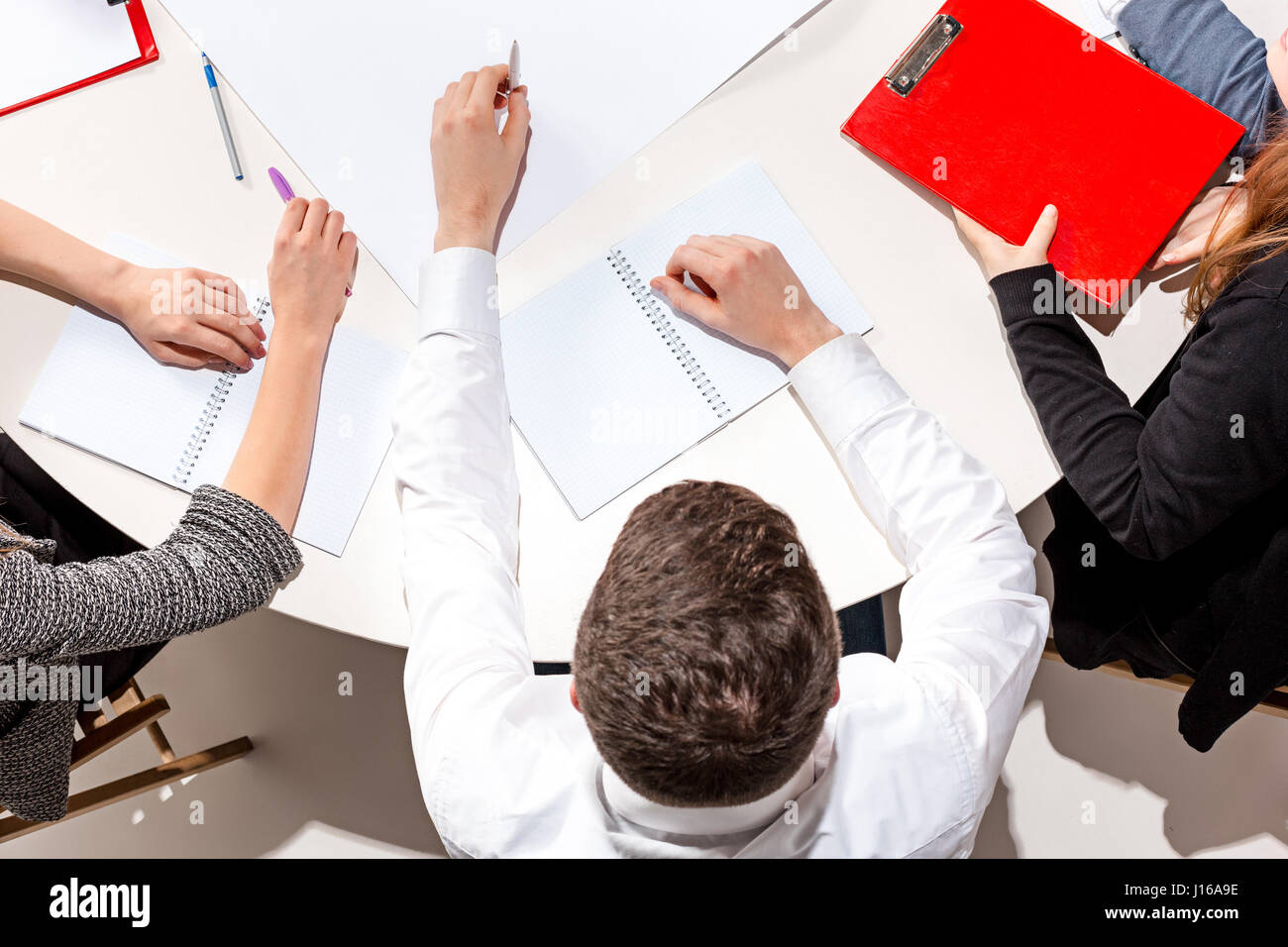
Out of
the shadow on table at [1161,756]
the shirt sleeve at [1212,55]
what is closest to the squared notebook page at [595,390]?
the shirt sleeve at [1212,55]

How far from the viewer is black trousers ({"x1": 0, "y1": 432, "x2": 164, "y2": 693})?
1150 millimetres

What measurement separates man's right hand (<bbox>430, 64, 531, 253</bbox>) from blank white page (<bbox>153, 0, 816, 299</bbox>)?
27 mm

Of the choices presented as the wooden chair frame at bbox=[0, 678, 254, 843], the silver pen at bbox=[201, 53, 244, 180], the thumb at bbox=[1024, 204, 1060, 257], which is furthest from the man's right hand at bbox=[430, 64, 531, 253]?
the wooden chair frame at bbox=[0, 678, 254, 843]

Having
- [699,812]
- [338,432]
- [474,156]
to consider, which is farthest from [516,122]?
[699,812]

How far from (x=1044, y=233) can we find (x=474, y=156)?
587mm

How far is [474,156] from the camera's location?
958 mm

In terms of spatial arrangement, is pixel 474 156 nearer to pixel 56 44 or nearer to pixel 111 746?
pixel 56 44

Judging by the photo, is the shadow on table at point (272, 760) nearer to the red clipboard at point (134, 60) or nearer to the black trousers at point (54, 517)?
the black trousers at point (54, 517)

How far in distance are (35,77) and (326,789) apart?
1.12 metres

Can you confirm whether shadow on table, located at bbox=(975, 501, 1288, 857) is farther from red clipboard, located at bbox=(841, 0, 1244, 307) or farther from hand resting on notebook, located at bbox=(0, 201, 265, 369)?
hand resting on notebook, located at bbox=(0, 201, 265, 369)

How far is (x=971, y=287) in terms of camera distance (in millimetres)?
996
